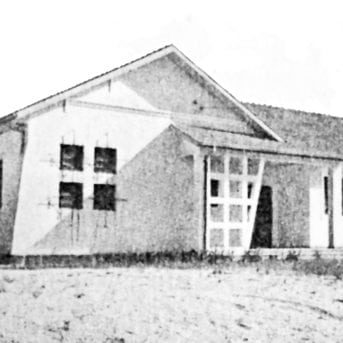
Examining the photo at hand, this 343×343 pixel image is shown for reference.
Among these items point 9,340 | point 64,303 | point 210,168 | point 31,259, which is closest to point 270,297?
point 64,303

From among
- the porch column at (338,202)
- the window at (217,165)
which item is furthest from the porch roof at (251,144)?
the window at (217,165)

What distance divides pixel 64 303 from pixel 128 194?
8.10 meters

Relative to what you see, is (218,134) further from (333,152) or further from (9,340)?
(9,340)

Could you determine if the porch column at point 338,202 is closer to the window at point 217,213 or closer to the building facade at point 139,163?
the building facade at point 139,163

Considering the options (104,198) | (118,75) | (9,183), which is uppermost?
(118,75)

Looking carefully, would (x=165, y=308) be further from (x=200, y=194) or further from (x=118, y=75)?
(x=118, y=75)

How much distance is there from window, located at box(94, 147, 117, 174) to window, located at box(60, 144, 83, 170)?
0.42 m

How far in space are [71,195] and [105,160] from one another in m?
1.28

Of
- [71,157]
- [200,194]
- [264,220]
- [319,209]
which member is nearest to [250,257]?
[200,194]

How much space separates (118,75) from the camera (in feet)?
57.2

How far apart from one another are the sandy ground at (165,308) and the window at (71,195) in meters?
4.57

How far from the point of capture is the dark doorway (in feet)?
68.7

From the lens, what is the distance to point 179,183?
1809 cm

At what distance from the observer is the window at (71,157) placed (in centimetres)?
1670
